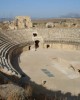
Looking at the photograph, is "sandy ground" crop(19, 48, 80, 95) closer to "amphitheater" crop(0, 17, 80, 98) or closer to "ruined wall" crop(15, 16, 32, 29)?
"amphitheater" crop(0, 17, 80, 98)

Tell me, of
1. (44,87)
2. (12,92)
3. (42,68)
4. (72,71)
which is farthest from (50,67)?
(12,92)

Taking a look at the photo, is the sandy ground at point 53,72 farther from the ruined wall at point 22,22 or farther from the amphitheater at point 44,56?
the ruined wall at point 22,22

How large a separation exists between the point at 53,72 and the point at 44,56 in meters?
7.30

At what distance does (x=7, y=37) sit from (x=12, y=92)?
24.8 metres

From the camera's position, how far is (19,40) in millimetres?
32375

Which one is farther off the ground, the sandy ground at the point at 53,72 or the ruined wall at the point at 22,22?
the ruined wall at the point at 22,22

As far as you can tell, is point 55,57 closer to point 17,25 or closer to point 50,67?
point 50,67

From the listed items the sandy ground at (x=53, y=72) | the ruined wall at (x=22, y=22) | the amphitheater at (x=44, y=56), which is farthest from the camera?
the ruined wall at (x=22, y=22)

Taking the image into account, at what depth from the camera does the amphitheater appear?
675 inches

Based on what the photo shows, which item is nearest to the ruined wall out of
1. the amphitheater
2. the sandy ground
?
the amphitheater

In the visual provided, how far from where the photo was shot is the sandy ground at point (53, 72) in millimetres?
16453

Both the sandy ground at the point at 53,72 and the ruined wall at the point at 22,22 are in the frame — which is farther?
the ruined wall at the point at 22,22

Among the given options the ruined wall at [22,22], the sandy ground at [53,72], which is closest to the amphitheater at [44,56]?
the sandy ground at [53,72]

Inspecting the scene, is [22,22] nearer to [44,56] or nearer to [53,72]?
[44,56]
